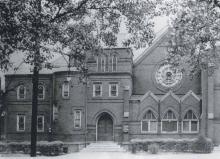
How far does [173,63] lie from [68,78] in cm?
2078

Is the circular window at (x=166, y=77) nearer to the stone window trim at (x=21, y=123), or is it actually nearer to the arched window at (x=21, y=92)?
the arched window at (x=21, y=92)

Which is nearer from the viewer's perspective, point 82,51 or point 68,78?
point 82,51

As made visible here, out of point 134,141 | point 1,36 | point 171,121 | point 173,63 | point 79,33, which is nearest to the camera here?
point 1,36

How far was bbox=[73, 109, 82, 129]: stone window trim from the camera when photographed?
40.5 meters

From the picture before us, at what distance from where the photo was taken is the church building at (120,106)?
39531 millimetres

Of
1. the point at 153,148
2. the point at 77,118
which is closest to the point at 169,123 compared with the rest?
the point at 153,148

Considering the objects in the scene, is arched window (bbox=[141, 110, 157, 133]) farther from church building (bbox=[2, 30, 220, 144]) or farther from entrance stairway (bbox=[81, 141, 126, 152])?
entrance stairway (bbox=[81, 141, 126, 152])

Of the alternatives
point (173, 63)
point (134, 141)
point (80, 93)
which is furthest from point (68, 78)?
point (173, 63)

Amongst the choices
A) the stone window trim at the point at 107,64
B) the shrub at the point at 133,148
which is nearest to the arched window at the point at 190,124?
the shrub at the point at 133,148

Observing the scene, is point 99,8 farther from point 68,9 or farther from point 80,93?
point 80,93

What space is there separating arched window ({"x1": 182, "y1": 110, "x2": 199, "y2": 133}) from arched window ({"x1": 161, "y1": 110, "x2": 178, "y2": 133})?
83 centimetres

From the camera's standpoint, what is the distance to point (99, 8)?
1962cm

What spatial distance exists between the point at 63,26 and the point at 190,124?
24.0m

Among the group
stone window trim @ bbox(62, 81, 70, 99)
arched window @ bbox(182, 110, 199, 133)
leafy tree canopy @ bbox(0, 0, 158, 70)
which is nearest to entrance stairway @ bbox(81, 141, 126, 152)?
stone window trim @ bbox(62, 81, 70, 99)
